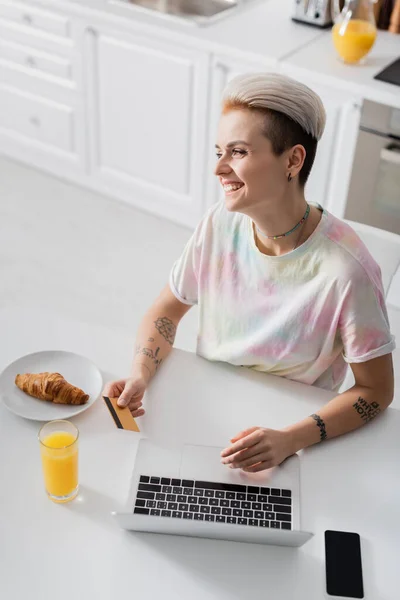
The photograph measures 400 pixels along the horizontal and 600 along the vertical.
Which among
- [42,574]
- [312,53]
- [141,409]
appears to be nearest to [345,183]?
[312,53]

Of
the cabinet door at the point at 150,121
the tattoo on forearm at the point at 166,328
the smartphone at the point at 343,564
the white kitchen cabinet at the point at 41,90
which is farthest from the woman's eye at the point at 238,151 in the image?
the white kitchen cabinet at the point at 41,90

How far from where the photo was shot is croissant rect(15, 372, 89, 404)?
4.51ft

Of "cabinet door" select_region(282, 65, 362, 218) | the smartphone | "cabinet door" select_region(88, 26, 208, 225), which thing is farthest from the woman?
"cabinet door" select_region(88, 26, 208, 225)

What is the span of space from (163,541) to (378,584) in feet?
1.10

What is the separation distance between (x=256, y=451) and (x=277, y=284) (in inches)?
13.8

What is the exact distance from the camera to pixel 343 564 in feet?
3.77

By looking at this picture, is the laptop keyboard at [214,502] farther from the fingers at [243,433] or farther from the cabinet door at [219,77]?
the cabinet door at [219,77]

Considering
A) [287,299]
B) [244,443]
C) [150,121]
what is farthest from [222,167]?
[150,121]

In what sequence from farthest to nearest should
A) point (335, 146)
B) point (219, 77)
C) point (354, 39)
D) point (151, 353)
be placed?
point (219, 77), point (335, 146), point (354, 39), point (151, 353)

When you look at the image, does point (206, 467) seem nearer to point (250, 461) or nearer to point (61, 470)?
point (250, 461)

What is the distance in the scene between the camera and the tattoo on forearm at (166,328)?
1583 millimetres

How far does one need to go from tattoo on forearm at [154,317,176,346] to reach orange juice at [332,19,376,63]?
1.40 metres

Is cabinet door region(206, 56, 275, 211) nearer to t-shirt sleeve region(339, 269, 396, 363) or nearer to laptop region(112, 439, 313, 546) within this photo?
t-shirt sleeve region(339, 269, 396, 363)

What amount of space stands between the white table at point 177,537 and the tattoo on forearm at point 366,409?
0.02m
